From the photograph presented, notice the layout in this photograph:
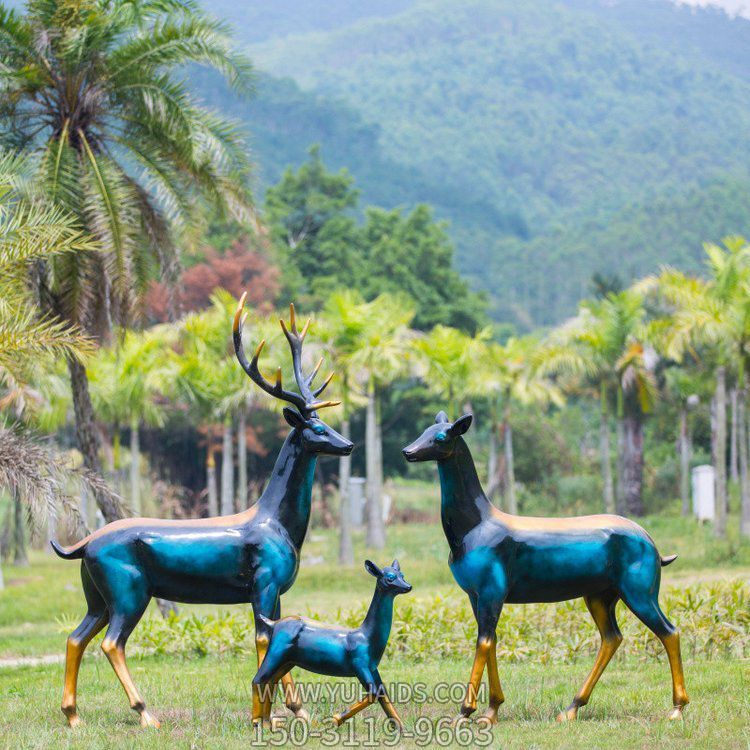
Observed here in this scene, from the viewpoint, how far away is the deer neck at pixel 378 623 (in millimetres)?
7902

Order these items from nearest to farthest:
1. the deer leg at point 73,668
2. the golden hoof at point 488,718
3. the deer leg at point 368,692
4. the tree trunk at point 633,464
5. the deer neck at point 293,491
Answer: the deer leg at point 368,692 → the golden hoof at point 488,718 → the deer leg at point 73,668 → the deer neck at point 293,491 → the tree trunk at point 633,464

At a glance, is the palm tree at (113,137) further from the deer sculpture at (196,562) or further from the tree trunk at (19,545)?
the tree trunk at (19,545)

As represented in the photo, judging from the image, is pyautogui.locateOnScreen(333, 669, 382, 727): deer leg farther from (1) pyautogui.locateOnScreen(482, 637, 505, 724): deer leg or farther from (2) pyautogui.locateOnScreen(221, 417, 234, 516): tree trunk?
(2) pyautogui.locateOnScreen(221, 417, 234, 516): tree trunk

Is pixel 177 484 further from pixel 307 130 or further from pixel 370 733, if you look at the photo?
pixel 307 130

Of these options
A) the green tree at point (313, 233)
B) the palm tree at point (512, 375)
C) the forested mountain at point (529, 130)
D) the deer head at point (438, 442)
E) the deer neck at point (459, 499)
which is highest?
the forested mountain at point (529, 130)

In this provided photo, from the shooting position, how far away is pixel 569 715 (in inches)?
337

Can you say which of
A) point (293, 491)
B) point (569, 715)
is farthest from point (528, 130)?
point (569, 715)

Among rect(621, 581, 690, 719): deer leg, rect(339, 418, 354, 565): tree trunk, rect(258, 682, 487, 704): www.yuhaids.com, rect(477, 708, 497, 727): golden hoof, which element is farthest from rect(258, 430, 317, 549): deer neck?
rect(339, 418, 354, 565): tree trunk

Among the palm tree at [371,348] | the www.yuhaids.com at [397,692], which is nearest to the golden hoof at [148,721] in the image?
the www.yuhaids.com at [397,692]

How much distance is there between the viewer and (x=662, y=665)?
11.5m

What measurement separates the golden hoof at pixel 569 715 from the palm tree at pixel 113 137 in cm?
806

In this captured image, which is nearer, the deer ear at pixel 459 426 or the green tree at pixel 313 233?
the deer ear at pixel 459 426

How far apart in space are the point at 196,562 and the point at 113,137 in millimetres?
9797

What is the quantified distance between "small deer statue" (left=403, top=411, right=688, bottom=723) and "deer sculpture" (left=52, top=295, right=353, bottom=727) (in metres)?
0.83
